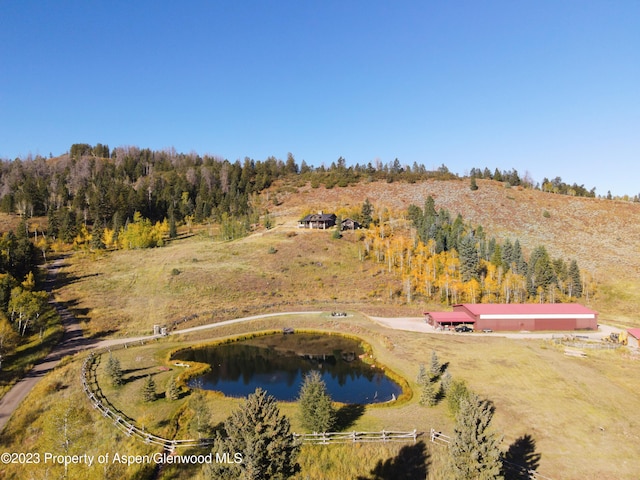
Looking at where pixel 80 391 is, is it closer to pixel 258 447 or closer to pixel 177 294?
pixel 258 447

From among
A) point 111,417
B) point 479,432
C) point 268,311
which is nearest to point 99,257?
point 268,311

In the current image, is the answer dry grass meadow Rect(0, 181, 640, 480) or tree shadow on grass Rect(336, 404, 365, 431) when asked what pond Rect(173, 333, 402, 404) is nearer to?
tree shadow on grass Rect(336, 404, 365, 431)

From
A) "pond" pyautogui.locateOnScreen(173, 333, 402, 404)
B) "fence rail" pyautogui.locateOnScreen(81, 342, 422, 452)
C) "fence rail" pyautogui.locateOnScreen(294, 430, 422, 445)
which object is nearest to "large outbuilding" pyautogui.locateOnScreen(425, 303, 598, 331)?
"pond" pyautogui.locateOnScreen(173, 333, 402, 404)

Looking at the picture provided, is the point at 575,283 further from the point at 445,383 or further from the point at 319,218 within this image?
the point at 319,218

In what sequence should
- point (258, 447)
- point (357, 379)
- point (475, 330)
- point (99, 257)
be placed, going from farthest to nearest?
1. point (99, 257)
2. point (475, 330)
3. point (357, 379)
4. point (258, 447)

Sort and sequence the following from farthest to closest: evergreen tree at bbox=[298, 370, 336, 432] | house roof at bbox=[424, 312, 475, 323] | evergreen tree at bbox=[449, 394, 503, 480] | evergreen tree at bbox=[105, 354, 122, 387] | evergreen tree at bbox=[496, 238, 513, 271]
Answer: evergreen tree at bbox=[496, 238, 513, 271] → house roof at bbox=[424, 312, 475, 323] → evergreen tree at bbox=[105, 354, 122, 387] → evergreen tree at bbox=[298, 370, 336, 432] → evergreen tree at bbox=[449, 394, 503, 480]
